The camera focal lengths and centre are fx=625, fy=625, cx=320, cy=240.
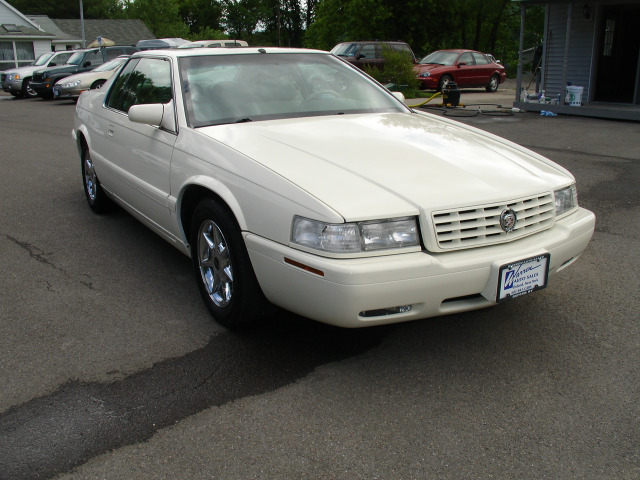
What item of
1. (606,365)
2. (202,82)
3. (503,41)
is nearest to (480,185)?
(606,365)

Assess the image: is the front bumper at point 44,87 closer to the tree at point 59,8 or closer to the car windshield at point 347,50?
the car windshield at point 347,50

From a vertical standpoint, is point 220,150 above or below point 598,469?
above

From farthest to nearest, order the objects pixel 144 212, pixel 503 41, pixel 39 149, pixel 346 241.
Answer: pixel 503 41 → pixel 39 149 → pixel 144 212 → pixel 346 241

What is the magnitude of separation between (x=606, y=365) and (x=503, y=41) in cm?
5512

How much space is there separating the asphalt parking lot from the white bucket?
11712 millimetres

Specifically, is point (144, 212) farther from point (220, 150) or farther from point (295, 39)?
point (295, 39)

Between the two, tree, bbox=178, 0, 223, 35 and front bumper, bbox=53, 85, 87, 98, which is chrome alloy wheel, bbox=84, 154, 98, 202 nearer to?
front bumper, bbox=53, 85, 87, 98

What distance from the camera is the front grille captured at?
2.88 meters

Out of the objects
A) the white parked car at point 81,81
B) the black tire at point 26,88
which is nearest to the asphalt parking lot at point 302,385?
the white parked car at point 81,81

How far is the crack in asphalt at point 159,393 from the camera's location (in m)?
2.49

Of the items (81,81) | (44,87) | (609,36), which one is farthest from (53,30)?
(609,36)

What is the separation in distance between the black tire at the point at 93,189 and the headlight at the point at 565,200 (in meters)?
4.04

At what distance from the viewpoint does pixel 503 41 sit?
5338 cm

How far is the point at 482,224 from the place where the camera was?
295 cm
